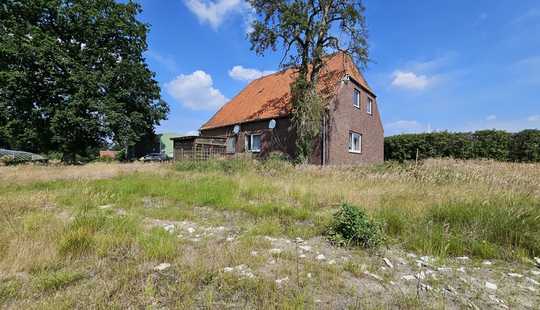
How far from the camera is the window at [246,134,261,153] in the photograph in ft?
56.3

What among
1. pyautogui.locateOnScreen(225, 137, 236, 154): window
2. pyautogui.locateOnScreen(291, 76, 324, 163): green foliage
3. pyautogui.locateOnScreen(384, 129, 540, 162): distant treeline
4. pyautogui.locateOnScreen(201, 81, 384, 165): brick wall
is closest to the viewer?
pyautogui.locateOnScreen(291, 76, 324, 163): green foliage

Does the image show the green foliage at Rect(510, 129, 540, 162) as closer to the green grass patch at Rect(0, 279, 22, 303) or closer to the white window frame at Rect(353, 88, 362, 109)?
the white window frame at Rect(353, 88, 362, 109)

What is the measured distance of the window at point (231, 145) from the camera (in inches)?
734

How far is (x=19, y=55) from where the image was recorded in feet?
56.6

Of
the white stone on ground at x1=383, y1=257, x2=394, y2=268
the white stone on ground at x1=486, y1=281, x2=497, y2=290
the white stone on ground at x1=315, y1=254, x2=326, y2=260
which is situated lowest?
the white stone on ground at x1=486, y1=281, x2=497, y2=290

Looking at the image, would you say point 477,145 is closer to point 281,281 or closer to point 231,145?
point 231,145

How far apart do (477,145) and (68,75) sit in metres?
30.1

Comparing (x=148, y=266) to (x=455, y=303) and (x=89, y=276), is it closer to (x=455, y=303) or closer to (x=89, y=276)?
(x=89, y=276)

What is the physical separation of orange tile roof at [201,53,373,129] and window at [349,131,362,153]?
3.62 metres

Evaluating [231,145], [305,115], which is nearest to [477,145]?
[305,115]

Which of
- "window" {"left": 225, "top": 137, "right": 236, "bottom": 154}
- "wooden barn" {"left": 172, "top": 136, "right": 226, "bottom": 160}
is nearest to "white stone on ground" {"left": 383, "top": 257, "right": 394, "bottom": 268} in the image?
"wooden barn" {"left": 172, "top": 136, "right": 226, "bottom": 160}

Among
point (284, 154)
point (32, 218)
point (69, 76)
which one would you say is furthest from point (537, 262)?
point (69, 76)

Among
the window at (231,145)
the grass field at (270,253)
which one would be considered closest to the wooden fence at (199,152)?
the window at (231,145)

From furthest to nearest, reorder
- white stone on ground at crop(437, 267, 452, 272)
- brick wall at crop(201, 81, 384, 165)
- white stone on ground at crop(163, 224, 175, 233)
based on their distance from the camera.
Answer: brick wall at crop(201, 81, 384, 165) < white stone on ground at crop(163, 224, 175, 233) < white stone on ground at crop(437, 267, 452, 272)
